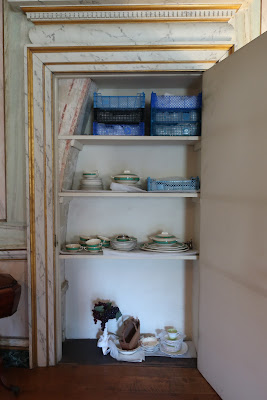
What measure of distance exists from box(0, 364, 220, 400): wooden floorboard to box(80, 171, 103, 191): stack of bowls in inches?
53.6

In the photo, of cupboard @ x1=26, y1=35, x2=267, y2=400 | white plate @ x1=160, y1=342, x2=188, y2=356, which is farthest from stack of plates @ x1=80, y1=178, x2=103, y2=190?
white plate @ x1=160, y1=342, x2=188, y2=356

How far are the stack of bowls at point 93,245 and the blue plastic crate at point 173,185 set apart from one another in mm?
592

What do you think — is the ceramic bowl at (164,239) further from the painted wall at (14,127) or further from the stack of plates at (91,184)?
the painted wall at (14,127)

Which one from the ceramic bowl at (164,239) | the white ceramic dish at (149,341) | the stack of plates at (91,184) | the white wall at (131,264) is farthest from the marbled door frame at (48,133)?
the ceramic bowl at (164,239)

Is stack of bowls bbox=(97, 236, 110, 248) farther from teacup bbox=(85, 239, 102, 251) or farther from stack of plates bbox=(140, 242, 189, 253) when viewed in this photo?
stack of plates bbox=(140, 242, 189, 253)

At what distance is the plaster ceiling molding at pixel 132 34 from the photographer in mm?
2012

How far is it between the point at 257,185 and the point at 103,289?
157cm

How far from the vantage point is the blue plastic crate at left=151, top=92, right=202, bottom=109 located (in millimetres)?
2158

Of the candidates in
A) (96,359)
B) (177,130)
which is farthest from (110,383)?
(177,130)

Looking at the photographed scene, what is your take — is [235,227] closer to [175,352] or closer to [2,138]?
[175,352]

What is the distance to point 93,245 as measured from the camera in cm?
225

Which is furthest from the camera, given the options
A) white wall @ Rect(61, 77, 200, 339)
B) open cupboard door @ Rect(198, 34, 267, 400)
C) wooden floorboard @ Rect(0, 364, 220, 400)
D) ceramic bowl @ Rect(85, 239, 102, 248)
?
white wall @ Rect(61, 77, 200, 339)

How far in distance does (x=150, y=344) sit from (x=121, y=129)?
1741 millimetres

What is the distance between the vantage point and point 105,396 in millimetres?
1884
